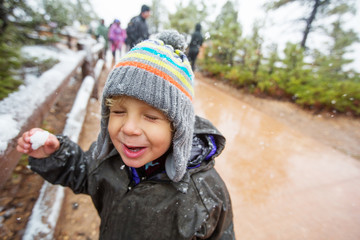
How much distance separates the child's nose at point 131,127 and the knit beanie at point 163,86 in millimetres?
128

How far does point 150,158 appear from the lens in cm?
117

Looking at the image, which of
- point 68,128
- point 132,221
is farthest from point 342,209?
point 68,128

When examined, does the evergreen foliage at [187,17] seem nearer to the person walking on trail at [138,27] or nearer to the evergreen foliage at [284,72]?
the evergreen foliage at [284,72]

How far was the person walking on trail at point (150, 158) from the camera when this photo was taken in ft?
3.50

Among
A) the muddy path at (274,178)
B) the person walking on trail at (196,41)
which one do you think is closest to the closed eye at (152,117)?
the muddy path at (274,178)

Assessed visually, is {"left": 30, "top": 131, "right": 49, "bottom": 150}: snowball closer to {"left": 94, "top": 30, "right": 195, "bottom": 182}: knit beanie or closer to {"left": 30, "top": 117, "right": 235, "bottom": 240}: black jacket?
{"left": 30, "top": 117, "right": 235, "bottom": 240}: black jacket

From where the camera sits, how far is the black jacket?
121cm

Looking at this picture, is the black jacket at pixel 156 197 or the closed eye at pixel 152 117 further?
the black jacket at pixel 156 197

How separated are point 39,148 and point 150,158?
0.78 m

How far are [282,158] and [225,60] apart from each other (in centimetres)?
678

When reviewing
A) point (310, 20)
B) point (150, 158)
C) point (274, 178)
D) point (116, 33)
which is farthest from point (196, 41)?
point (310, 20)

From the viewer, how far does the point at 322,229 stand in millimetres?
2648

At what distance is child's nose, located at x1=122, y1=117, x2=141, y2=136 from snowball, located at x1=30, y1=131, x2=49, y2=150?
61cm

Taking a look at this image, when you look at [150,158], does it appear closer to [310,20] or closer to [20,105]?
[20,105]
